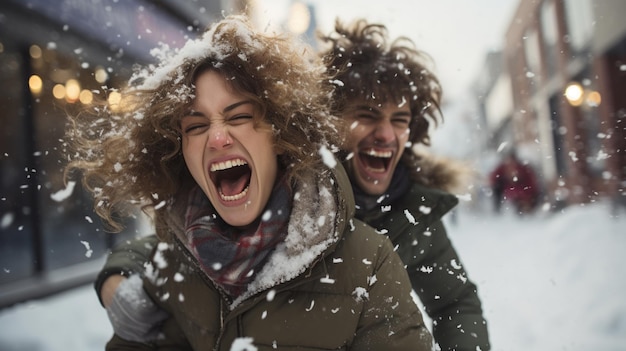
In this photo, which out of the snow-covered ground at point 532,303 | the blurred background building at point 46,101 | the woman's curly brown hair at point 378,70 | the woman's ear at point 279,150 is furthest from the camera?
the blurred background building at point 46,101

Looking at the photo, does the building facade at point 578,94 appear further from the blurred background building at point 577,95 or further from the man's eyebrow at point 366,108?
the man's eyebrow at point 366,108

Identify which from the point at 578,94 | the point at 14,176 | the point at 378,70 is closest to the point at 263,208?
the point at 378,70

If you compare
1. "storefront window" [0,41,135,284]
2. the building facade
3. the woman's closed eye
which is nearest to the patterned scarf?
the woman's closed eye

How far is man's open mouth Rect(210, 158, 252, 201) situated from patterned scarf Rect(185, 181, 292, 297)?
0.11 m

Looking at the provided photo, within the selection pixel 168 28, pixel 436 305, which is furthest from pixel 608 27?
pixel 436 305

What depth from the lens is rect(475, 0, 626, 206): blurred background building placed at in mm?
9312

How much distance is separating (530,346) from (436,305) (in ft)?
5.05

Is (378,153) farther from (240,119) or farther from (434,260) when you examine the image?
(240,119)

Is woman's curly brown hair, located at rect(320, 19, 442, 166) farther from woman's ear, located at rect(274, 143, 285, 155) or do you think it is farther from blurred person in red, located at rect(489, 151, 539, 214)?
blurred person in red, located at rect(489, 151, 539, 214)

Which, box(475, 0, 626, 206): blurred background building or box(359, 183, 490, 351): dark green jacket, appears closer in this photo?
box(359, 183, 490, 351): dark green jacket

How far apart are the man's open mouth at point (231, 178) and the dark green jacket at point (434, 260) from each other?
0.59 m

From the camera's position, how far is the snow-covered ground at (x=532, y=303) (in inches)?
139

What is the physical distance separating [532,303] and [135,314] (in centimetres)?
352

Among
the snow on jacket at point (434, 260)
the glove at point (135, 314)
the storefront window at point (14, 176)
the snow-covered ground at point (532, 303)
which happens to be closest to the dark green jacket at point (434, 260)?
the snow on jacket at point (434, 260)
